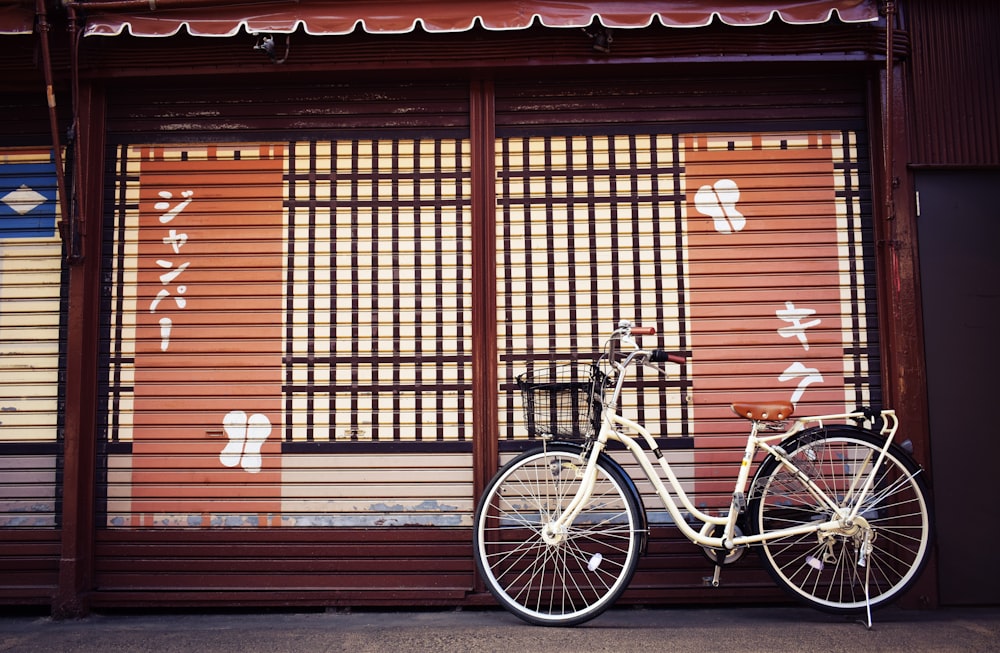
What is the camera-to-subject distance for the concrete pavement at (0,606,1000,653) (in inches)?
158

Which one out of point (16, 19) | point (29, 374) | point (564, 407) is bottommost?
point (564, 407)

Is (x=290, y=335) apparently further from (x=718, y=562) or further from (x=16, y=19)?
(x=718, y=562)

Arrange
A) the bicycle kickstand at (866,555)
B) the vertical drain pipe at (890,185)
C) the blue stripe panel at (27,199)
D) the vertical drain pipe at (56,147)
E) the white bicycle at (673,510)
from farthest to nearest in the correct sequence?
the blue stripe panel at (27,199), the vertical drain pipe at (890,185), the vertical drain pipe at (56,147), the white bicycle at (673,510), the bicycle kickstand at (866,555)

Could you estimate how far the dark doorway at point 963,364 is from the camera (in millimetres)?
4734

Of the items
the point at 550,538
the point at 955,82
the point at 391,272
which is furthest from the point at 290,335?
the point at 955,82

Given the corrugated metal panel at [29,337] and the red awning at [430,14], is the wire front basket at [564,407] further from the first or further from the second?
the corrugated metal panel at [29,337]

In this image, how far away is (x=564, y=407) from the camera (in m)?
4.29

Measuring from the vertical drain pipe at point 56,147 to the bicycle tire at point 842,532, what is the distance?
14.2 ft

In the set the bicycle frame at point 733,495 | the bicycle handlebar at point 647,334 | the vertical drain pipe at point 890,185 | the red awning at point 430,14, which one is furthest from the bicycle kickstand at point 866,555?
the red awning at point 430,14

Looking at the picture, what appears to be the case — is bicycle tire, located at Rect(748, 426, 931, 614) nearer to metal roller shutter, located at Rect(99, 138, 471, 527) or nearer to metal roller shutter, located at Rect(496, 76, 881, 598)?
metal roller shutter, located at Rect(496, 76, 881, 598)

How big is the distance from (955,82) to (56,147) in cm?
556

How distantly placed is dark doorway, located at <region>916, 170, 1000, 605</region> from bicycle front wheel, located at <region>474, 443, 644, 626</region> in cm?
197

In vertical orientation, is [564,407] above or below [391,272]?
below

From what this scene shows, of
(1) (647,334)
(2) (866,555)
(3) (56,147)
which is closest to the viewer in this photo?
(2) (866,555)
